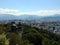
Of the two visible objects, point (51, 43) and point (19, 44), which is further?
point (51, 43)

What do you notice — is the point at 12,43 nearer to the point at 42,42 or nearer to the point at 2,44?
the point at 2,44

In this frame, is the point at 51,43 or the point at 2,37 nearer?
the point at 2,37

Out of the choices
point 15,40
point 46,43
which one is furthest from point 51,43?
point 15,40

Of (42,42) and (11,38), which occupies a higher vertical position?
(11,38)

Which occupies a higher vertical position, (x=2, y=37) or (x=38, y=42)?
(x=2, y=37)

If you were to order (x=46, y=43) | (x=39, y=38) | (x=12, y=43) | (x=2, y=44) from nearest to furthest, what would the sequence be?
(x=2, y=44) < (x=12, y=43) < (x=46, y=43) < (x=39, y=38)

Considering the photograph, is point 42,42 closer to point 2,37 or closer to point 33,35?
point 33,35

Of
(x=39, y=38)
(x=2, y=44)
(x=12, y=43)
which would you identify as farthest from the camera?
(x=39, y=38)

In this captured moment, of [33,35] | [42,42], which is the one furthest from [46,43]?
[33,35]

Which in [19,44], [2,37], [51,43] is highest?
[2,37]
